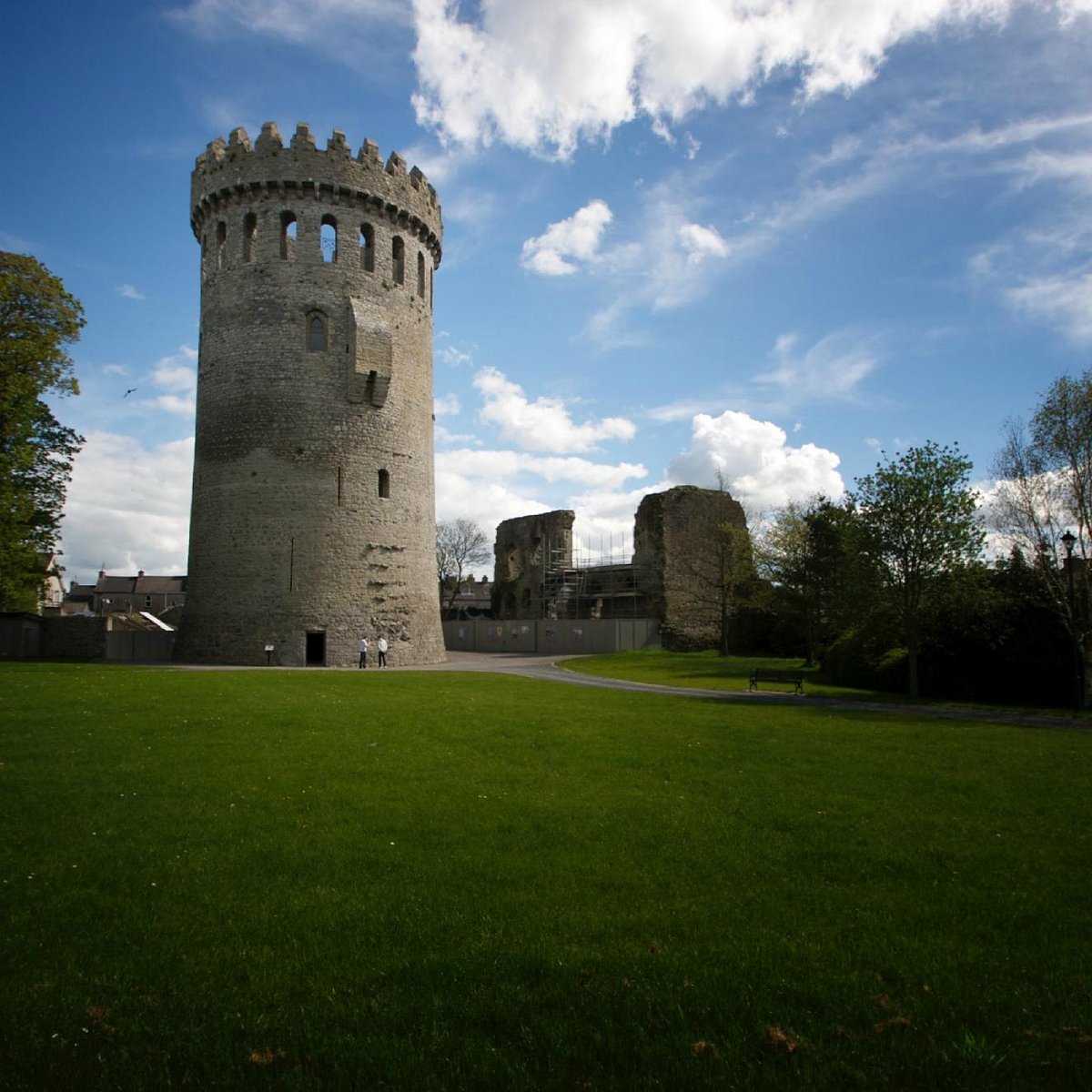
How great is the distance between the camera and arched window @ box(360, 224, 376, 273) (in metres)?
32.3

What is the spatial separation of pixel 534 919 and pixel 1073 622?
19895 mm

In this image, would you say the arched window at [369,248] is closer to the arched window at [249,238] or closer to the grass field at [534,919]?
the arched window at [249,238]

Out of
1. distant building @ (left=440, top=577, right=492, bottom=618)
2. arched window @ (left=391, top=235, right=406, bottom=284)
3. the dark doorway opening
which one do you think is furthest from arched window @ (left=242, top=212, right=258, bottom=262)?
distant building @ (left=440, top=577, right=492, bottom=618)

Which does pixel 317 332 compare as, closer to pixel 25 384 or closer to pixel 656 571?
pixel 25 384

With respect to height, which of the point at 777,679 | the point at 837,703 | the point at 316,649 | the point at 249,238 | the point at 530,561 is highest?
the point at 249,238

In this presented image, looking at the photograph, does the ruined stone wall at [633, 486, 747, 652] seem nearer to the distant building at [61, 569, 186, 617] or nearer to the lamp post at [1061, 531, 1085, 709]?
the lamp post at [1061, 531, 1085, 709]

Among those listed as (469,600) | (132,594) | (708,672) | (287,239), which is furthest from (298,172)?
(132,594)

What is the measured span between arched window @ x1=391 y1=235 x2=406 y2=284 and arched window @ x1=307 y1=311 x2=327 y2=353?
3744mm

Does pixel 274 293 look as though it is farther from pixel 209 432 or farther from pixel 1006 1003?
pixel 1006 1003

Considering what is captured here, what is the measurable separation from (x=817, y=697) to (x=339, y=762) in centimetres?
1537

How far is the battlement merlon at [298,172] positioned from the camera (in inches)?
1215

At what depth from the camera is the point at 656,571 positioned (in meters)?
46.3

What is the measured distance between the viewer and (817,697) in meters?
21.5

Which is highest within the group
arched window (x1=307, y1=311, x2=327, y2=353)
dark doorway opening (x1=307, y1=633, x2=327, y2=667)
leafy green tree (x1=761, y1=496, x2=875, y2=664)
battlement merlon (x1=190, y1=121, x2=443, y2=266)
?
battlement merlon (x1=190, y1=121, x2=443, y2=266)
